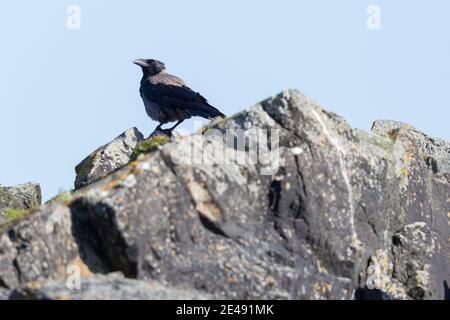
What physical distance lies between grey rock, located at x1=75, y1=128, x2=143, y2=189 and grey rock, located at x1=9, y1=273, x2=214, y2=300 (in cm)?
796

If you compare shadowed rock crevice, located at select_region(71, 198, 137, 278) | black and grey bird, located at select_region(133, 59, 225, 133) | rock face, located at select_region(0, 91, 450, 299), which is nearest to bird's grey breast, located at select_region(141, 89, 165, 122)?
black and grey bird, located at select_region(133, 59, 225, 133)

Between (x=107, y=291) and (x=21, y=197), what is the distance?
6.98 m

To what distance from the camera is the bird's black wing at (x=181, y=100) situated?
24852 millimetres

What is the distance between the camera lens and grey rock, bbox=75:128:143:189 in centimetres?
2125

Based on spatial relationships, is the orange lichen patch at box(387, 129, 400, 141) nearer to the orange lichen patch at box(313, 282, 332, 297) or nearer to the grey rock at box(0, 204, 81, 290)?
the orange lichen patch at box(313, 282, 332, 297)

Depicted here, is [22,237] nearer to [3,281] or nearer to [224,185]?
[3,281]

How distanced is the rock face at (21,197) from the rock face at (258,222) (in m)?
3.86

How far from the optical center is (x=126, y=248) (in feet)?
43.4

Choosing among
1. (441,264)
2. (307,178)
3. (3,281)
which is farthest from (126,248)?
(441,264)

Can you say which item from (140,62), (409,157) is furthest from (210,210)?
(140,62)

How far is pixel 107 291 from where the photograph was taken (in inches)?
497

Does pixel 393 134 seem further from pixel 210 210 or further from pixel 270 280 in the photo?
pixel 270 280
